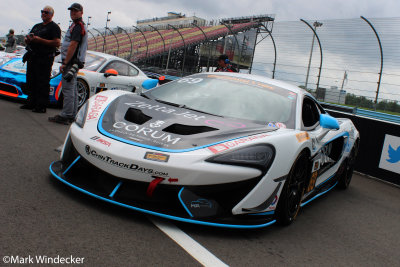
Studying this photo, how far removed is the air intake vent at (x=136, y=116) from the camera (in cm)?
333

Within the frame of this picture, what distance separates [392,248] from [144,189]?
2130 mm

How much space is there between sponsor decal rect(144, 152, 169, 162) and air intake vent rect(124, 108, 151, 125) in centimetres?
51

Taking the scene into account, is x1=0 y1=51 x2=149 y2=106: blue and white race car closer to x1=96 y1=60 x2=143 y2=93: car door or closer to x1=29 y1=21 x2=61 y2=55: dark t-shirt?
x1=96 y1=60 x2=143 y2=93: car door

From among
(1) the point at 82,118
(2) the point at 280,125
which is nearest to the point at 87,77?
(1) the point at 82,118

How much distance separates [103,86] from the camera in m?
8.42

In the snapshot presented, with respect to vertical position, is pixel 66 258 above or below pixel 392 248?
above

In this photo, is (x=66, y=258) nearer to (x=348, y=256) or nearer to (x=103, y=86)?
(x=348, y=256)

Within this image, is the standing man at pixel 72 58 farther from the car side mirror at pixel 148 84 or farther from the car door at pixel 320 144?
the car door at pixel 320 144

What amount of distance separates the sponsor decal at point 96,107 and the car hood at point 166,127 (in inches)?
2.8

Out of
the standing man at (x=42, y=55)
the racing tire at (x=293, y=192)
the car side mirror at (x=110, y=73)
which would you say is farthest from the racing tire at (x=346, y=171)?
the standing man at (x=42, y=55)

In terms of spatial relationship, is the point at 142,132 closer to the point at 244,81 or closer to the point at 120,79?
the point at 244,81

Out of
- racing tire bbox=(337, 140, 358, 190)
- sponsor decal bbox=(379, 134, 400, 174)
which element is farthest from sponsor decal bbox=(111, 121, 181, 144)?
sponsor decal bbox=(379, 134, 400, 174)

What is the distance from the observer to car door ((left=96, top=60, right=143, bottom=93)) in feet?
27.7

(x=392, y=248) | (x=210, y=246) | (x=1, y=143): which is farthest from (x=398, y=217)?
(x=1, y=143)
